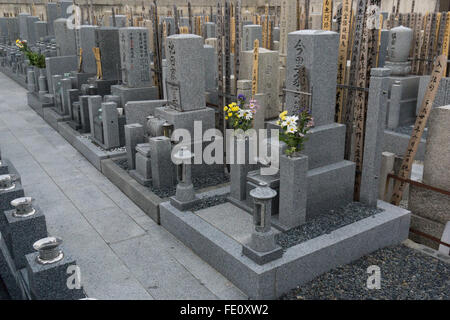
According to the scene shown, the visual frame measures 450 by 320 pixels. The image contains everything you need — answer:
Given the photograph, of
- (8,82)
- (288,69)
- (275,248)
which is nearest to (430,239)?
(275,248)

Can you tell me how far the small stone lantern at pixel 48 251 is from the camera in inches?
136

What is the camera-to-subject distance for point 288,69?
5.41m

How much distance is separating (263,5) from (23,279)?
3859 centimetres

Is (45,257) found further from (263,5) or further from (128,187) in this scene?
(263,5)

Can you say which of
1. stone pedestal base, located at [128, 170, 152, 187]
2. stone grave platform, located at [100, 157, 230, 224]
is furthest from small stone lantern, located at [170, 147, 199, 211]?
stone pedestal base, located at [128, 170, 152, 187]

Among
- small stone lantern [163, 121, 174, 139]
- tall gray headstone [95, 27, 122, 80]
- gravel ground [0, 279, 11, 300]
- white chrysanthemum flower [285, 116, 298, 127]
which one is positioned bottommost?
gravel ground [0, 279, 11, 300]

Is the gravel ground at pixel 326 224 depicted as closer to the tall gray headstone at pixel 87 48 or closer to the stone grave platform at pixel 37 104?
the tall gray headstone at pixel 87 48

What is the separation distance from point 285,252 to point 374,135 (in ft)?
6.88

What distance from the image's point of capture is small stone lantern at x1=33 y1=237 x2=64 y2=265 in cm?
346

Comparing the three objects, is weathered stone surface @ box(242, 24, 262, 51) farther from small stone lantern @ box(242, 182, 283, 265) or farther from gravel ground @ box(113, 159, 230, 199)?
small stone lantern @ box(242, 182, 283, 265)

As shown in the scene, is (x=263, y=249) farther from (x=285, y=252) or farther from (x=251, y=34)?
(x=251, y=34)

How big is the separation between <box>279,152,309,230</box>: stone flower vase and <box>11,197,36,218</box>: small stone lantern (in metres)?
2.82

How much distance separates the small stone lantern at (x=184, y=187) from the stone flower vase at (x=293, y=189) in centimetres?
130

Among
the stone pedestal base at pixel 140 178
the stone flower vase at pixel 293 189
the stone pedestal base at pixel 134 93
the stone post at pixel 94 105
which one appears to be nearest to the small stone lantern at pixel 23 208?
the stone pedestal base at pixel 140 178
